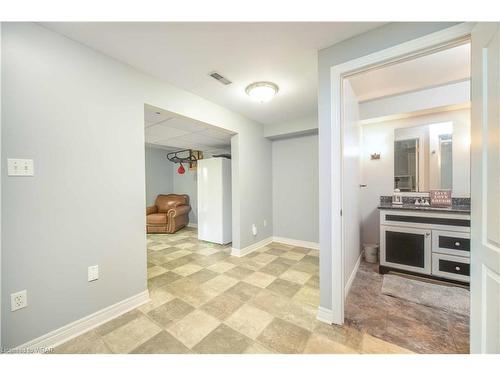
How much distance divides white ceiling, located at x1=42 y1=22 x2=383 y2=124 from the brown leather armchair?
3373 millimetres

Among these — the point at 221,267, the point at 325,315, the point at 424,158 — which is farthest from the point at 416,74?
the point at 221,267

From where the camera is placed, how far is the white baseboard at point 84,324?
1278 millimetres

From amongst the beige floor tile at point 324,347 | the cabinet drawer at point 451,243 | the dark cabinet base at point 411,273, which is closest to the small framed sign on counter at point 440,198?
the cabinet drawer at point 451,243

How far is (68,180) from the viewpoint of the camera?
1.43 m

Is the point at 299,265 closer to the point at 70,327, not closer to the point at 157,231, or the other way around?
the point at 70,327

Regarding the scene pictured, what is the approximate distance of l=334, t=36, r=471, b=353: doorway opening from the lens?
154 centimetres

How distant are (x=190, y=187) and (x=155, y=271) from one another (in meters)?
3.40

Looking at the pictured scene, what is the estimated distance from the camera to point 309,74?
1.99 m

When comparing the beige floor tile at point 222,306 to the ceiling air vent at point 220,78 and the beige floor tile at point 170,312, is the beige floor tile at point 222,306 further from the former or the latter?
the ceiling air vent at point 220,78

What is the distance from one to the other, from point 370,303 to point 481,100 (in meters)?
1.81

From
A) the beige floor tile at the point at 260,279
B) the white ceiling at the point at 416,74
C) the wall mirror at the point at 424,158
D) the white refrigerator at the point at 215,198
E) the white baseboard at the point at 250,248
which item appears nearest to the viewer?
the white ceiling at the point at 416,74

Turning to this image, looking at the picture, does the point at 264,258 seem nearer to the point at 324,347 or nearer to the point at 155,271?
the point at 155,271

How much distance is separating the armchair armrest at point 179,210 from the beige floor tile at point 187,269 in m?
2.15
